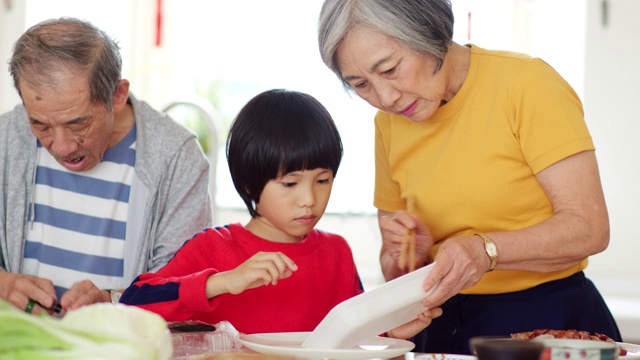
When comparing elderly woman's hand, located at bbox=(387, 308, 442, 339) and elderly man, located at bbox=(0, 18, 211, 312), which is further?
elderly man, located at bbox=(0, 18, 211, 312)

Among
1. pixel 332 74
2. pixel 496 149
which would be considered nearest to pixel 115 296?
pixel 496 149

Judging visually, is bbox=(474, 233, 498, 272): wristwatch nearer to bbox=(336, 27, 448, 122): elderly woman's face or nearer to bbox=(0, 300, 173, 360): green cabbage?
bbox=(336, 27, 448, 122): elderly woman's face

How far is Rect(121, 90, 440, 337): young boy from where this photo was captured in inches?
66.6

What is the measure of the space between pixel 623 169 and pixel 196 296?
2.47 metres

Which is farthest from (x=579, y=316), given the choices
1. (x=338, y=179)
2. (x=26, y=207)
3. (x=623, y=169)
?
(x=338, y=179)

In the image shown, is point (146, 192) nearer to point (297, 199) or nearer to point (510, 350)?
point (297, 199)

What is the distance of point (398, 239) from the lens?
156 cm

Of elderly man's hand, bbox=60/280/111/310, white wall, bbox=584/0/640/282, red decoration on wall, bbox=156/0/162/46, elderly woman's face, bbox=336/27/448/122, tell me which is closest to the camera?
elderly woman's face, bbox=336/27/448/122

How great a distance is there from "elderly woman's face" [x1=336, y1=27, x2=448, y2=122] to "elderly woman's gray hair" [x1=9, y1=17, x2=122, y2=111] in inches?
22.9

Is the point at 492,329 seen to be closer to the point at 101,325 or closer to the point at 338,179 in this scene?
the point at 101,325

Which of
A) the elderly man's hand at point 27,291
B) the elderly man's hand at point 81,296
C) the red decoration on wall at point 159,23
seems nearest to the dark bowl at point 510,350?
the elderly man's hand at point 81,296

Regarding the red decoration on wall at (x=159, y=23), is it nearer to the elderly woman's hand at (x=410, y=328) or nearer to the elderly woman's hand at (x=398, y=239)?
the elderly woman's hand at (x=398, y=239)

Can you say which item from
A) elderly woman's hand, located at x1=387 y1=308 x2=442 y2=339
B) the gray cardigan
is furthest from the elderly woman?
the gray cardigan

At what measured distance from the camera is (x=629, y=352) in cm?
117
